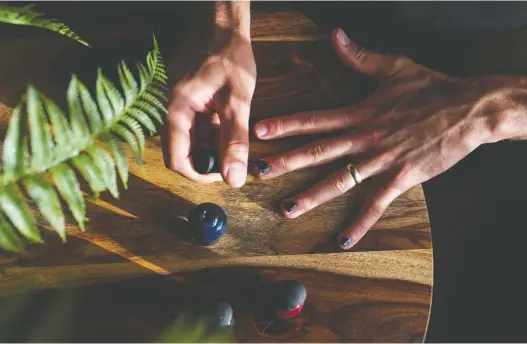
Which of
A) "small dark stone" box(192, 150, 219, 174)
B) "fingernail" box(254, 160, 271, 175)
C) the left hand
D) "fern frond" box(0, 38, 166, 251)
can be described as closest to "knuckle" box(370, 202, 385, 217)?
the left hand

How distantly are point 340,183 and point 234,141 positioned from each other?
0.26 m

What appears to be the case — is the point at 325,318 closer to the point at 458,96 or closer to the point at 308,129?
the point at 308,129

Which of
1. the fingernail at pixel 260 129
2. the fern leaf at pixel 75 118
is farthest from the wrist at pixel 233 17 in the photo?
the fern leaf at pixel 75 118

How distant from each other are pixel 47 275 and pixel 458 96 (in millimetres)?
1018

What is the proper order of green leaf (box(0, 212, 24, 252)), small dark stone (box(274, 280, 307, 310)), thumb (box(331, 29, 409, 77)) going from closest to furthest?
green leaf (box(0, 212, 24, 252)) < small dark stone (box(274, 280, 307, 310)) < thumb (box(331, 29, 409, 77))

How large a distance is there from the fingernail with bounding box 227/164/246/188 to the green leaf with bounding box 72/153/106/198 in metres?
0.41

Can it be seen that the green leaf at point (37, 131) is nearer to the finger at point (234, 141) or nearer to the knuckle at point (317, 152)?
the finger at point (234, 141)

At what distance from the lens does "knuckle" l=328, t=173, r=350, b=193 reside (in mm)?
1180

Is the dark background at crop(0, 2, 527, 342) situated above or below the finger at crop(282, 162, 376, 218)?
below

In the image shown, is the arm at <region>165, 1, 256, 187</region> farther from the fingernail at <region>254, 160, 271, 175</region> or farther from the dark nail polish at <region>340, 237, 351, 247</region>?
the dark nail polish at <region>340, 237, 351, 247</region>

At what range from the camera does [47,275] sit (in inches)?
42.1

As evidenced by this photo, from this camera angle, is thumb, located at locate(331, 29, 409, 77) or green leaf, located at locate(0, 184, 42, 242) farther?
thumb, located at locate(331, 29, 409, 77)

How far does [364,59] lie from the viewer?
4.25 feet

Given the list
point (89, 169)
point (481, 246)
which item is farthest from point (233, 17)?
point (481, 246)
